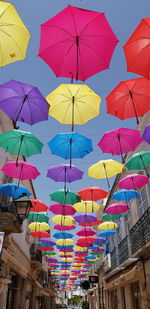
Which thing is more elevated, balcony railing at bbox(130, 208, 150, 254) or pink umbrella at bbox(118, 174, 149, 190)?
pink umbrella at bbox(118, 174, 149, 190)

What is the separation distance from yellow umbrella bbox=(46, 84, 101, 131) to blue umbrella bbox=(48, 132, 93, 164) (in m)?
0.53

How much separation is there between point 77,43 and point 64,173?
5.36m

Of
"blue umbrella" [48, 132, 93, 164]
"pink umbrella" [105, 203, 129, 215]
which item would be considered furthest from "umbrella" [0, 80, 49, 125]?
"pink umbrella" [105, 203, 129, 215]

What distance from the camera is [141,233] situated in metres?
10.1

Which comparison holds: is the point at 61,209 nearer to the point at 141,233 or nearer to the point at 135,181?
the point at 141,233

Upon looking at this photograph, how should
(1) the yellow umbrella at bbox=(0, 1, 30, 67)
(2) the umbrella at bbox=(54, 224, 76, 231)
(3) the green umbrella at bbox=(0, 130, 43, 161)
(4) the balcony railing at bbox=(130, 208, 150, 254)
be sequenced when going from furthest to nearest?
(2) the umbrella at bbox=(54, 224, 76, 231), (4) the balcony railing at bbox=(130, 208, 150, 254), (3) the green umbrella at bbox=(0, 130, 43, 161), (1) the yellow umbrella at bbox=(0, 1, 30, 67)

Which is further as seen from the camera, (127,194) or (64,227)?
(64,227)

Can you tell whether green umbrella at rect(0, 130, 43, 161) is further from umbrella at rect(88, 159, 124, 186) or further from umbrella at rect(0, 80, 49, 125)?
umbrella at rect(88, 159, 124, 186)

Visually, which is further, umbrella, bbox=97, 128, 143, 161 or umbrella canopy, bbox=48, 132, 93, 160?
umbrella, bbox=97, 128, 143, 161

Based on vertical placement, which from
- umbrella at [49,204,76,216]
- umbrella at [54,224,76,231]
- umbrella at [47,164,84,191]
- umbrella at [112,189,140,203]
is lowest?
umbrella at [54,224,76,231]

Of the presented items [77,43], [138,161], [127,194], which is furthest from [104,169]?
[77,43]

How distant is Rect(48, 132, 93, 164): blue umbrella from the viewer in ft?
23.6

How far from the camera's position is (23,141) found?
7477 millimetres

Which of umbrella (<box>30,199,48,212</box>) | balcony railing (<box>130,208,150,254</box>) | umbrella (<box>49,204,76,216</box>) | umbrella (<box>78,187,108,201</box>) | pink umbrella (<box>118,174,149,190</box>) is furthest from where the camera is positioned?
umbrella (<box>49,204,76,216</box>)
